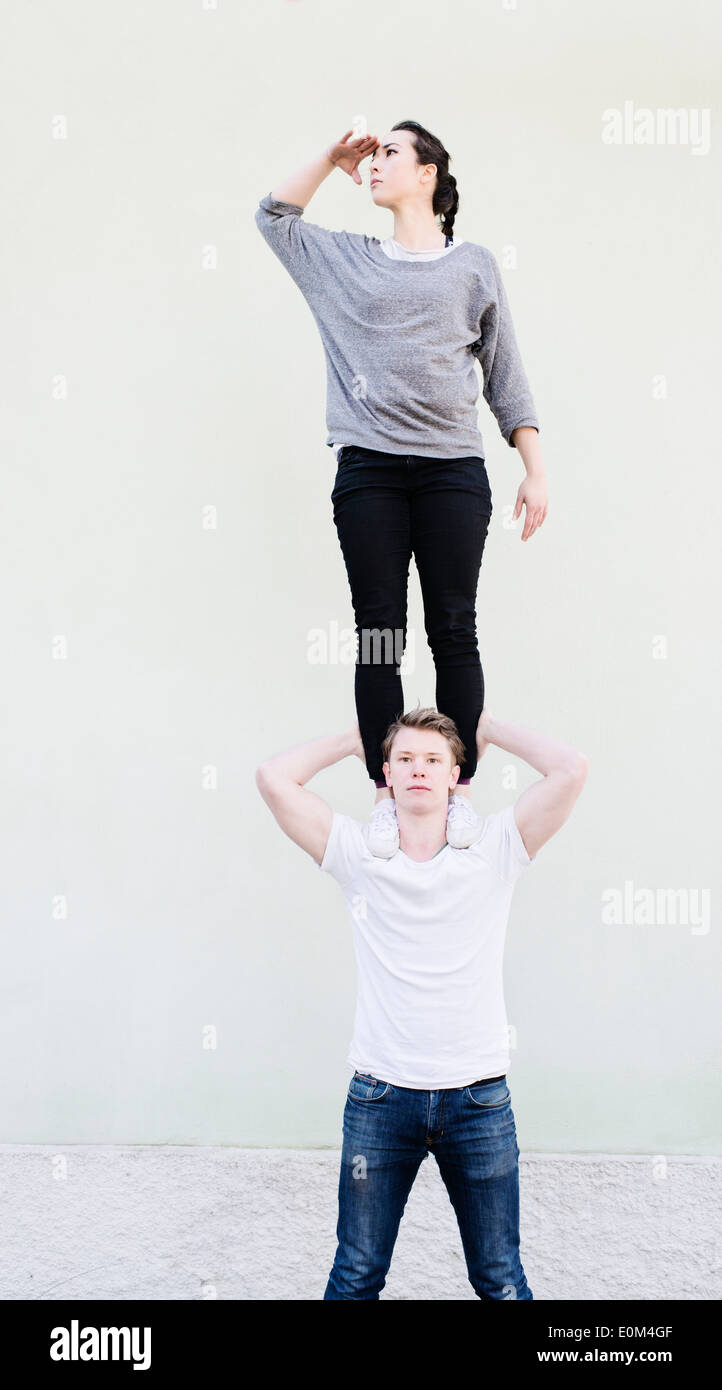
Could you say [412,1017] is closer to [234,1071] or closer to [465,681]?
[465,681]

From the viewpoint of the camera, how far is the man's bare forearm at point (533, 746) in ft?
6.24

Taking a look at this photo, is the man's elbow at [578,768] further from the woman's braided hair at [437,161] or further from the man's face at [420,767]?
the woman's braided hair at [437,161]

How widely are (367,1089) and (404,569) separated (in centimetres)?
91

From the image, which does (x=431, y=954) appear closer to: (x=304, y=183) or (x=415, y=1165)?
(x=415, y=1165)

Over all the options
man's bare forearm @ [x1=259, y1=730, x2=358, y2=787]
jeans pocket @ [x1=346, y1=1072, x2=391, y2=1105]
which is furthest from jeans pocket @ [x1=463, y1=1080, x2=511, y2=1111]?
man's bare forearm @ [x1=259, y1=730, x2=358, y2=787]

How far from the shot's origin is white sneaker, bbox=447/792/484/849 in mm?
1952

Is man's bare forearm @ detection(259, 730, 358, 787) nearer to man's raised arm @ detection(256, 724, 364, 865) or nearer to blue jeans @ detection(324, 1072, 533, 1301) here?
man's raised arm @ detection(256, 724, 364, 865)

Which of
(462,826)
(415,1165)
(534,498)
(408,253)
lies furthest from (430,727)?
(408,253)

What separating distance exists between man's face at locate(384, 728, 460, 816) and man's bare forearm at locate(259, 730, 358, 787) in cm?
15

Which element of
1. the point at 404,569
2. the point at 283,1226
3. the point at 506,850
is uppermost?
the point at 404,569

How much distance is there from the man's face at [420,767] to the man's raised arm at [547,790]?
0.15 metres

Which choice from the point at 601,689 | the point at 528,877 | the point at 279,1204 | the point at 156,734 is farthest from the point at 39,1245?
the point at 601,689

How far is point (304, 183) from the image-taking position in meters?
2.11

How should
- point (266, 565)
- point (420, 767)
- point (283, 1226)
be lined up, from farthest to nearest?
point (266, 565)
point (283, 1226)
point (420, 767)
